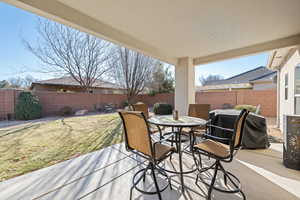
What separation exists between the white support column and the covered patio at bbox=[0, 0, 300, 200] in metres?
1.28

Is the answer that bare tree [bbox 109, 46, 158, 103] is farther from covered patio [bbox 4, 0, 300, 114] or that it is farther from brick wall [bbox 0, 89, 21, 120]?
brick wall [bbox 0, 89, 21, 120]

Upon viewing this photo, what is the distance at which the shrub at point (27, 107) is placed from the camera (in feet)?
23.6

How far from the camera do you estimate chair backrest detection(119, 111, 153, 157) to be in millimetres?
1475

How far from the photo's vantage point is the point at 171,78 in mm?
13141

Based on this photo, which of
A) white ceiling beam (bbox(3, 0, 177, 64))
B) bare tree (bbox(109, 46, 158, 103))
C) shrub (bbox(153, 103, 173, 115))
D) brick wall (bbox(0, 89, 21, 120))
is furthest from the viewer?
bare tree (bbox(109, 46, 158, 103))

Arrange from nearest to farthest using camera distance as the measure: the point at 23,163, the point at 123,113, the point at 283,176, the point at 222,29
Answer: the point at 123,113 → the point at 283,176 → the point at 23,163 → the point at 222,29

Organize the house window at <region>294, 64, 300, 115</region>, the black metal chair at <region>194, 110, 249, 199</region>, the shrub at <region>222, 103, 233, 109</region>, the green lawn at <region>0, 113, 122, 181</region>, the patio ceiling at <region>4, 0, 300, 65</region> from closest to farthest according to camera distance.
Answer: the black metal chair at <region>194, 110, 249, 199</region> → the patio ceiling at <region>4, 0, 300, 65</region> → the green lawn at <region>0, 113, 122, 181</region> → the house window at <region>294, 64, 300, 115</region> → the shrub at <region>222, 103, 233, 109</region>

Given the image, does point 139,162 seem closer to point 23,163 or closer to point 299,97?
point 23,163

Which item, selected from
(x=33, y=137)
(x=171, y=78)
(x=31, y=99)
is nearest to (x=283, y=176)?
(x=33, y=137)

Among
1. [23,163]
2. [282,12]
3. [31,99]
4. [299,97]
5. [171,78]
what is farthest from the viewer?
[171,78]

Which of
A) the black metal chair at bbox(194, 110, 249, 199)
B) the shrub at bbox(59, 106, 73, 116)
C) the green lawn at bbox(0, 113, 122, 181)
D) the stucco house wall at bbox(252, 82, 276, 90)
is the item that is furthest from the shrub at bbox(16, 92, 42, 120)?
the stucco house wall at bbox(252, 82, 276, 90)

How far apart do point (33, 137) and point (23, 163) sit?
2.05 metres

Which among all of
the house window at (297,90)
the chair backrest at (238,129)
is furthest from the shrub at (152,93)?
the chair backrest at (238,129)

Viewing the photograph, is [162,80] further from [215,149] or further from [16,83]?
[16,83]
